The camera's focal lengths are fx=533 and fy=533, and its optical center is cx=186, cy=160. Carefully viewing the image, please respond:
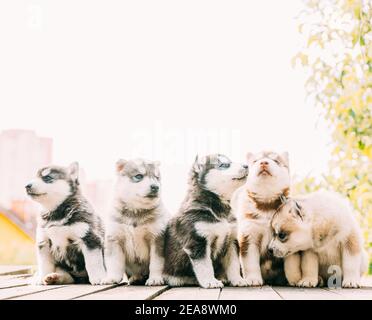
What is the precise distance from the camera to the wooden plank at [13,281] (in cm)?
156

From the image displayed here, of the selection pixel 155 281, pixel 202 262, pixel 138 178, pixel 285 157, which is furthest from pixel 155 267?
pixel 285 157

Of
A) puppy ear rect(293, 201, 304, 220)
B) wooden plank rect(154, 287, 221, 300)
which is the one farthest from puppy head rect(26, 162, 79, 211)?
puppy ear rect(293, 201, 304, 220)

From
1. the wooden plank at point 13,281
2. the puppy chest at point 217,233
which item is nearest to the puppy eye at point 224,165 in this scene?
the puppy chest at point 217,233

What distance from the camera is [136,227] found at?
149 centimetres

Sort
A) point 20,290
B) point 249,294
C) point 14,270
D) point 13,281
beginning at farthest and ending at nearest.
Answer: point 14,270, point 13,281, point 20,290, point 249,294

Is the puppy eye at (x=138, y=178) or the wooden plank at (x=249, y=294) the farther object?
the puppy eye at (x=138, y=178)

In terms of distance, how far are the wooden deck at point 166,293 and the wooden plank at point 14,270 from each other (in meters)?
0.44

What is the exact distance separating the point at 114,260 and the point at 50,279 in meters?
0.19

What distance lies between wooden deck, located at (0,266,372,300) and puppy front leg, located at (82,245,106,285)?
4cm

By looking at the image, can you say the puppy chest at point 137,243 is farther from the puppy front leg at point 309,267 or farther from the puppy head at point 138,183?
the puppy front leg at point 309,267

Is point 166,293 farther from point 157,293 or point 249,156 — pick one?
point 249,156
